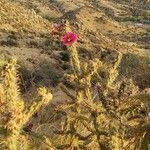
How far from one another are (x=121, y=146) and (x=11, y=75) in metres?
1.63

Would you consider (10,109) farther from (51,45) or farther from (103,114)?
(51,45)

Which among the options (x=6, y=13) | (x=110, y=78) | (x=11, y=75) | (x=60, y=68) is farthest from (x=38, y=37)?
(x=11, y=75)

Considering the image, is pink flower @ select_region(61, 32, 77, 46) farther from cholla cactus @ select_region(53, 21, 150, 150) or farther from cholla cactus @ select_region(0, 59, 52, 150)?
cholla cactus @ select_region(0, 59, 52, 150)

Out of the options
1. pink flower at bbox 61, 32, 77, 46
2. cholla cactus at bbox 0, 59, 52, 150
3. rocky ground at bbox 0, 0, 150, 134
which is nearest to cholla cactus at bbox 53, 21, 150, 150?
pink flower at bbox 61, 32, 77, 46

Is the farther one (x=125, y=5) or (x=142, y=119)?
(x=125, y=5)

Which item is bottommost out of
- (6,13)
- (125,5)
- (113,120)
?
(125,5)

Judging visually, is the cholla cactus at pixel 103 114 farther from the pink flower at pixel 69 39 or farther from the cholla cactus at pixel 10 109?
the cholla cactus at pixel 10 109

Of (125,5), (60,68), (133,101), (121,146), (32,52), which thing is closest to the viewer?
(121,146)

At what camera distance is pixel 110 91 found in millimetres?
4930

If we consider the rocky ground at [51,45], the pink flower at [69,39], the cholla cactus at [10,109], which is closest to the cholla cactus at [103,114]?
the pink flower at [69,39]

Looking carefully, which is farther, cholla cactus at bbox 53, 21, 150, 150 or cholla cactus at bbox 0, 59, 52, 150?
cholla cactus at bbox 53, 21, 150, 150

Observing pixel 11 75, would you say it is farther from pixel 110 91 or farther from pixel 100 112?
pixel 110 91

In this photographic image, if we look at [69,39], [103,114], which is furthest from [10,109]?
[69,39]

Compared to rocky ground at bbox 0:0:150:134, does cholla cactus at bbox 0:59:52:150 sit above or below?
above
